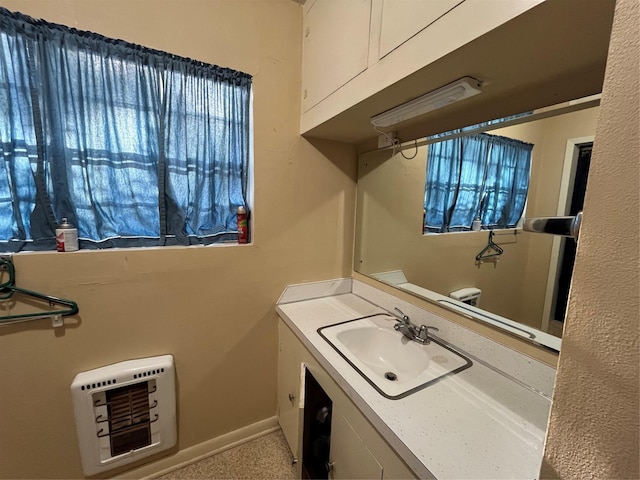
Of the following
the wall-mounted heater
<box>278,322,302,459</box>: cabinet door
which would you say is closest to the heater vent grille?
the wall-mounted heater

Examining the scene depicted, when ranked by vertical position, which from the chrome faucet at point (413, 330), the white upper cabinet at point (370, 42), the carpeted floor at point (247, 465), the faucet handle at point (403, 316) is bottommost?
the carpeted floor at point (247, 465)

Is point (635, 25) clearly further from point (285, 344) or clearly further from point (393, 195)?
point (285, 344)

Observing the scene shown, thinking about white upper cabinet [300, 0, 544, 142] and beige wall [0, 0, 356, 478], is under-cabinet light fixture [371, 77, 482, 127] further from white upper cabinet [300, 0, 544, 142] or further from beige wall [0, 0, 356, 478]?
beige wall [0, 0, 356, 478]

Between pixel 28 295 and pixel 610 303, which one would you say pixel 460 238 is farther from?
pixel 28 295

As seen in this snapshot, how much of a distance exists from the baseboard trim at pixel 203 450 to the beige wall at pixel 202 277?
5cm

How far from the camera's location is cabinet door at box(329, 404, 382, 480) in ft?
2.80

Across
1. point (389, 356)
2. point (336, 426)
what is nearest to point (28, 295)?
point (336, 426)

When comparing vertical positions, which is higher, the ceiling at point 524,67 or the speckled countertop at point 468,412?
the ceiling at point 524,67

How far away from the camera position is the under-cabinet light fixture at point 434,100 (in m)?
0.85

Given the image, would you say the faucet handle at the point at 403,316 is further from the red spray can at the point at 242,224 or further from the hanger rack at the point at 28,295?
the hanger rack at the point at 28,295

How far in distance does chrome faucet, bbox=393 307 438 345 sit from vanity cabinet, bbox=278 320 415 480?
0.45 meters

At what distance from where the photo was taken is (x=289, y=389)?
149 cm

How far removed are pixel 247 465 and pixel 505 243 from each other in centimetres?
174

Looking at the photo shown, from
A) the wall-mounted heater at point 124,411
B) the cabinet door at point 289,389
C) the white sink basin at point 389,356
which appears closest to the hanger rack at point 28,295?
the wall-mounted heater at point 124,411
